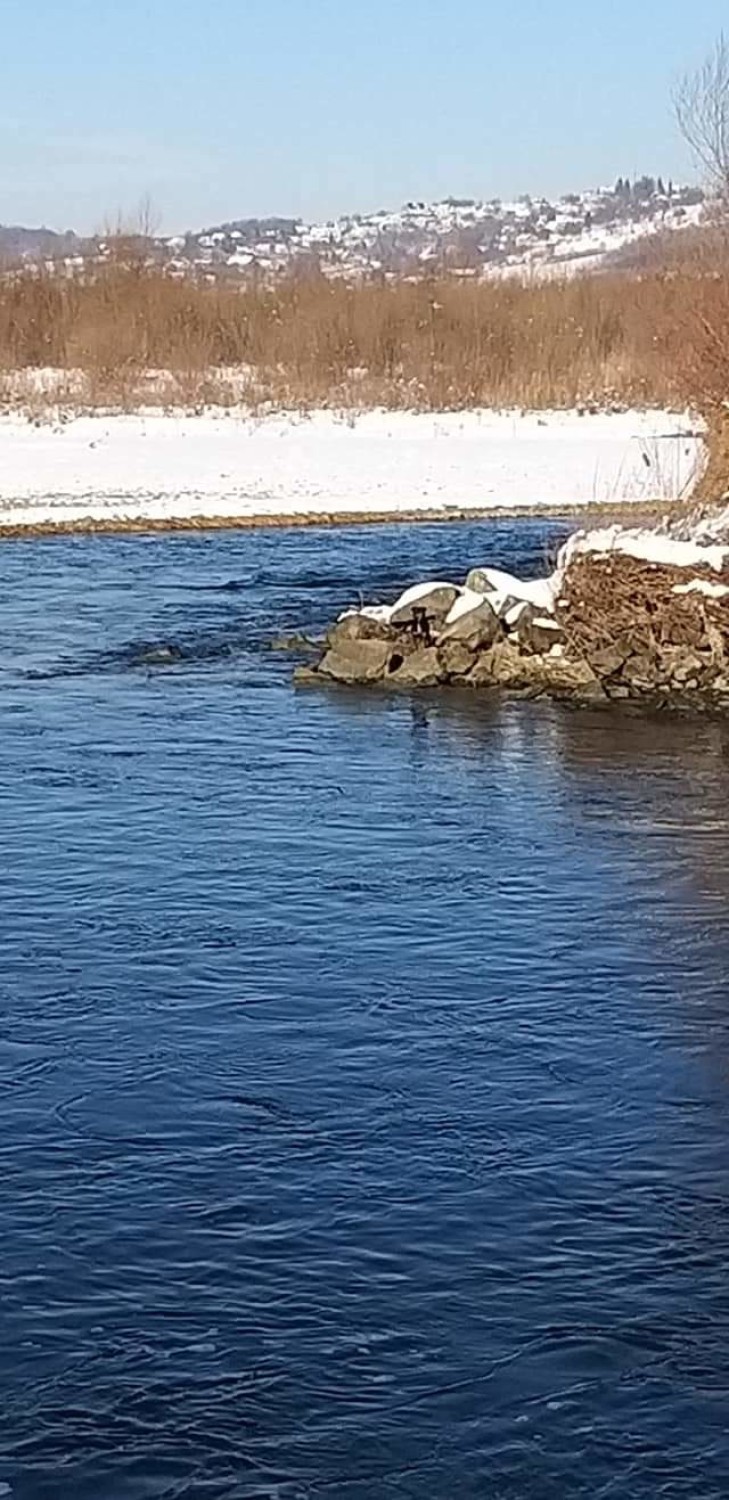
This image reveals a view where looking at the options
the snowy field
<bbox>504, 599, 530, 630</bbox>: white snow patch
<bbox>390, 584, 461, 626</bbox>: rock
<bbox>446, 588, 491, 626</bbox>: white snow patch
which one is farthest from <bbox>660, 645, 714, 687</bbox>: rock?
the snowy field

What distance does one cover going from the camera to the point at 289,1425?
653cm

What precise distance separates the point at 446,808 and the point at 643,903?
2.81 metres

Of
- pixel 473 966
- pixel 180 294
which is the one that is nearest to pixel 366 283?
pixel 180 294

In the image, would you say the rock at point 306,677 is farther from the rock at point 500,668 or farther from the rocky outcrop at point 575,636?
the rock at point 500,668

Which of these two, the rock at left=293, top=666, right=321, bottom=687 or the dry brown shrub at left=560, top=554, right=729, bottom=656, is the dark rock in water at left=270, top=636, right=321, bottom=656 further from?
the dry brown shrub at left=560, top=554, right=729, bottom=656

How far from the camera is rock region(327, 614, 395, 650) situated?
792 inches

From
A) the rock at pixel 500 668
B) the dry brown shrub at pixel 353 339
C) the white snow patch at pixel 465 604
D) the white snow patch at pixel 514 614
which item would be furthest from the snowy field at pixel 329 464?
the rock at pixel 500 668

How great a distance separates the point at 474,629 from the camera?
19.7 meters

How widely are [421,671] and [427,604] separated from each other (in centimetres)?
87

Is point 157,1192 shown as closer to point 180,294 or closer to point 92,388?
point 92,388

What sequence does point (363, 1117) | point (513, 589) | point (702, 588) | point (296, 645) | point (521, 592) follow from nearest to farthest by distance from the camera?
point (363, 1117) → point (702, 588) → point (521, 592) → point (513, 589) → point (296, 645)

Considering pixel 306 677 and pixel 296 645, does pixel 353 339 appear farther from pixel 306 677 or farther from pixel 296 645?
pixel 306 677

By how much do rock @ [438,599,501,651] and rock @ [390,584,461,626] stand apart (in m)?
0.24

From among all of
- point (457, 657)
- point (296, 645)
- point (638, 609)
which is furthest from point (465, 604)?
point (296, 645)
